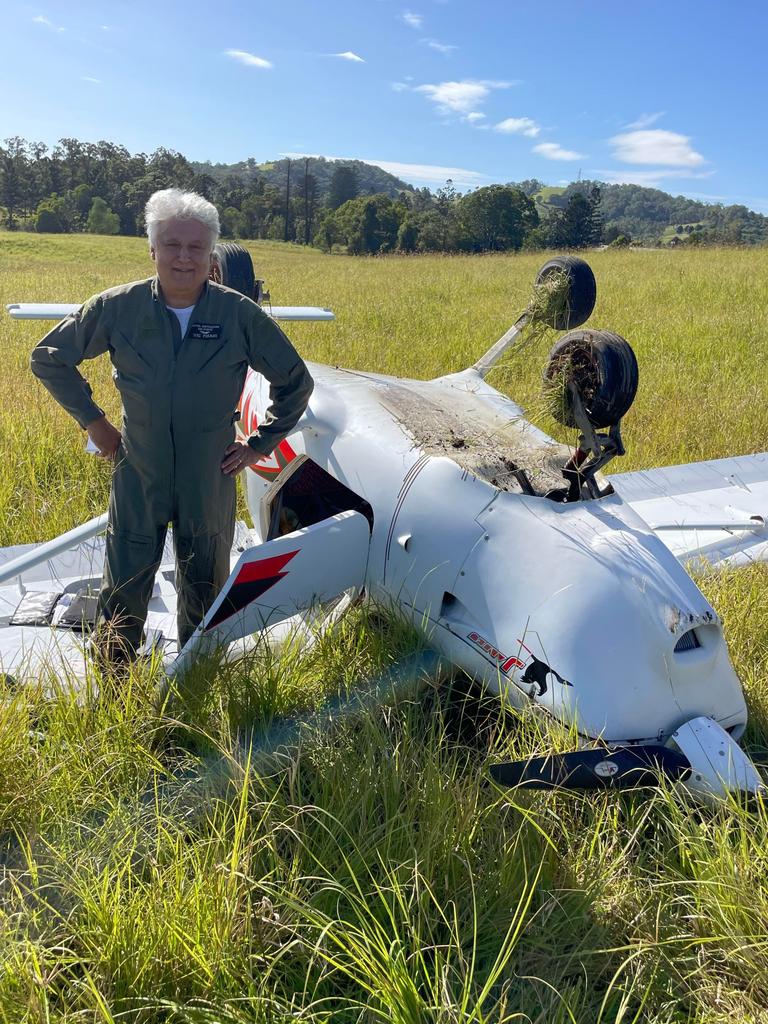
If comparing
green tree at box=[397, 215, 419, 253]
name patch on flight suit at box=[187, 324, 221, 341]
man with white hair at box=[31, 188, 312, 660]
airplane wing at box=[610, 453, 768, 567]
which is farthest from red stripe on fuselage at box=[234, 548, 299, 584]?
green tree at box=[397, 215, 419, 253]

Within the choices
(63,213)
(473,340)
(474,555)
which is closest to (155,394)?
(474,555)

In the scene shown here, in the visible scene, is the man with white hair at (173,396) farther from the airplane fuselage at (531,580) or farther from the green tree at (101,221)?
the green tree at (101,221)

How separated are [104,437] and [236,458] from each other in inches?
24.7

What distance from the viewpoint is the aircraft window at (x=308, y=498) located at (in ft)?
13.8

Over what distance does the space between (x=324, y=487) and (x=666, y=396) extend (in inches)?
258

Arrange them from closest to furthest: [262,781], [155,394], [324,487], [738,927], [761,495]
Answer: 1. [738,927]
2. [262,781]
3. [155,394]
4. [324,487]
5. [761,495]

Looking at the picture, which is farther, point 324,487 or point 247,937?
point 324,487

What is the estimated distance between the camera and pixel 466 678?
3.37m

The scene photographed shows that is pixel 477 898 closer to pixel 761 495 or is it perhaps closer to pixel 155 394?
pixel 155 394

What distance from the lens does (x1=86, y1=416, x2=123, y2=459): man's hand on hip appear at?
11.4ft

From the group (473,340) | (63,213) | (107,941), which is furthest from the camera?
(63,213)

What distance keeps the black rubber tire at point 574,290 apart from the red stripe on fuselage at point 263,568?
7.58 ft

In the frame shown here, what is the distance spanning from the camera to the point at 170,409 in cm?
320

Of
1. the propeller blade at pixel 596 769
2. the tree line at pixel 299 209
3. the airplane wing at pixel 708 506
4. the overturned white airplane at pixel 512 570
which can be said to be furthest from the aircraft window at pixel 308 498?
the tree line at pixel 299 209
